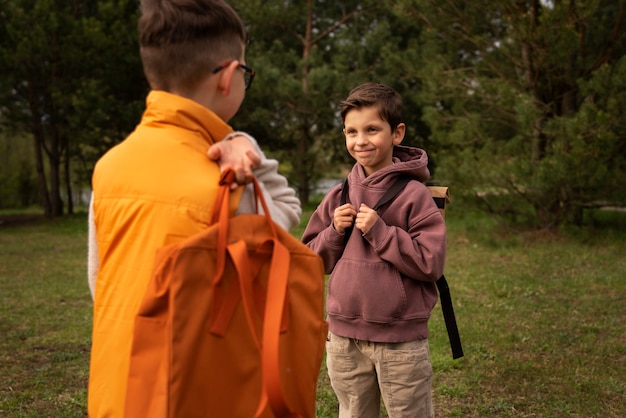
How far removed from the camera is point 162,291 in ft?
4.22

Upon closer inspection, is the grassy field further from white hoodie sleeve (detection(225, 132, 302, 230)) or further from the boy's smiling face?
white hoodie sleeve (detection(225, 132, 302, 230))

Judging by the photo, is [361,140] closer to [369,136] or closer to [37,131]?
[369,136]

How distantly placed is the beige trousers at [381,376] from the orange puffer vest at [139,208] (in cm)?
119

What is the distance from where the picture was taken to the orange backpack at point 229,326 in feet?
4.23

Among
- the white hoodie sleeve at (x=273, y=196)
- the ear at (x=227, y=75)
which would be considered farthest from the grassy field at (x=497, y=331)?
the ear at (x=227, y=75)

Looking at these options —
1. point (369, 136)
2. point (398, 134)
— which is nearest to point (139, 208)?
point (369, 136)

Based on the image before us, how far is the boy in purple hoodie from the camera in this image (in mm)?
2330

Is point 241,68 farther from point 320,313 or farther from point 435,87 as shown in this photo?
point 435,87

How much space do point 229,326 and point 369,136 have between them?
1278 mm

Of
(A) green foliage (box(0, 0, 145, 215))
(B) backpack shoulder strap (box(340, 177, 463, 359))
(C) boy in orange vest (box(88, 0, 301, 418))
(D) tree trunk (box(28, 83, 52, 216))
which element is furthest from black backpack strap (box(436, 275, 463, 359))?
(D) tree trunk (box(28, 83, 52, 216))

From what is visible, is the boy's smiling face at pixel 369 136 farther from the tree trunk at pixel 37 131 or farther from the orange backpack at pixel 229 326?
the tree trunk at pixel 37 131

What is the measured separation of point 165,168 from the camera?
4.58 ft

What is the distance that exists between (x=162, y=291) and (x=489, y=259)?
7.84 metres

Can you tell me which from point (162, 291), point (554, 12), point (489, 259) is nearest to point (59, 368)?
point (162, 291)
